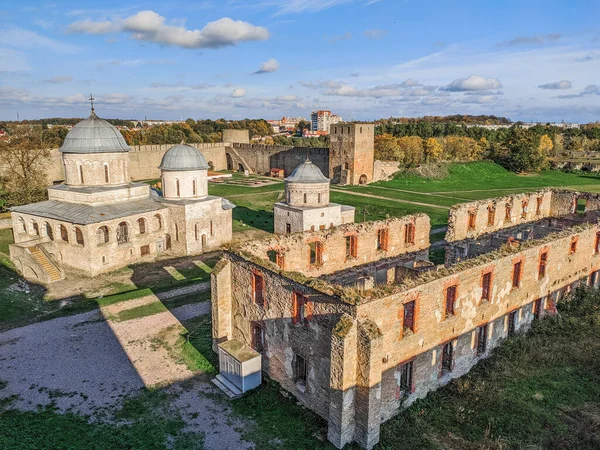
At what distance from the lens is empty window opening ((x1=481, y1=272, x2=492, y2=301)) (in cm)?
1836

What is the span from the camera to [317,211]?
3838cm

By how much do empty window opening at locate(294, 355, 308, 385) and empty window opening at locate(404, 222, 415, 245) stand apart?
12501mm

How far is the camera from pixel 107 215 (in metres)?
32.1

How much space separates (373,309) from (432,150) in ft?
262

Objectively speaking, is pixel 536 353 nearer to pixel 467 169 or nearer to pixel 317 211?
pixel 317 211

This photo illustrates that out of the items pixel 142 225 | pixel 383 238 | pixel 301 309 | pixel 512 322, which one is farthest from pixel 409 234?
pixel 142 225

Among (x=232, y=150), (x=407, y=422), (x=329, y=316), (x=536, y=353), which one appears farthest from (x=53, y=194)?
(x=232, y=150)

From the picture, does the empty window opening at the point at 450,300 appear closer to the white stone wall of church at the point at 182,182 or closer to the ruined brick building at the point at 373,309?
the ruined brick building at the point at 373,309

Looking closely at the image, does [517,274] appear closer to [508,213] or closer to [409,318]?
[409,318]

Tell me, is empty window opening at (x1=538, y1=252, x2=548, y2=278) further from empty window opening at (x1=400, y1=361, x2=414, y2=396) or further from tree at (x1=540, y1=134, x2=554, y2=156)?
tree at (x1=540, y1=134, x2=554, y2=156)

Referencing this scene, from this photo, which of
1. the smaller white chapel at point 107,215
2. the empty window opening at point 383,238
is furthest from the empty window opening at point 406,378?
the smaller white chapel at point 107,215

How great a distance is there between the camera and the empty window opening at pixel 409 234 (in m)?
27.1

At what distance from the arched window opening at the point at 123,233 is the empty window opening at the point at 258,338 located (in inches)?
736

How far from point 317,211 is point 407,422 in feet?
79.3
